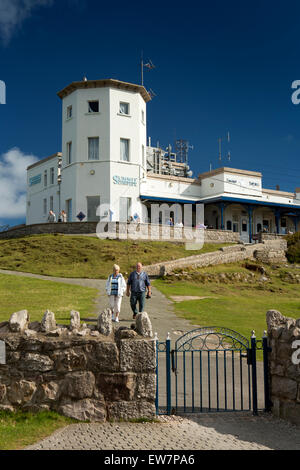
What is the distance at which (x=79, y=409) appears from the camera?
212 inches

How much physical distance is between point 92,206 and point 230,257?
14812 millimetres

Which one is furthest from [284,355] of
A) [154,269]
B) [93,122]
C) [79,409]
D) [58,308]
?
[93,122]

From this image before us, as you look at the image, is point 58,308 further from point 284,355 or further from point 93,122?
point 93,122

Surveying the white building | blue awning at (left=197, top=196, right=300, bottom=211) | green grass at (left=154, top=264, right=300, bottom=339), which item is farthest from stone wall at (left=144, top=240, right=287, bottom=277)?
blue awning at (left=197, top=196, right=300, bottom=211)

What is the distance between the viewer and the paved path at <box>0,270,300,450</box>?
15.4 ft

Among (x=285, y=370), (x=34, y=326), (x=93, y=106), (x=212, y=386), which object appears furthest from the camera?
(x=93, y=106)

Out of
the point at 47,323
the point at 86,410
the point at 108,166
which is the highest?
the point at 108,166

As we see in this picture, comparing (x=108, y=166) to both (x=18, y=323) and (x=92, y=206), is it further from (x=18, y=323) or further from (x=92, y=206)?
(x=18, y=323)

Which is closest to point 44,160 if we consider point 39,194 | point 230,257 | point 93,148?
point 39,194

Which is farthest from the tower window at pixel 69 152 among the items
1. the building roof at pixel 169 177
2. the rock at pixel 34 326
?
the rock at pixel 34 326

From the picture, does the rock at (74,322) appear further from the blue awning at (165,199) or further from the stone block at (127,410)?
the blue awning at (165,199)

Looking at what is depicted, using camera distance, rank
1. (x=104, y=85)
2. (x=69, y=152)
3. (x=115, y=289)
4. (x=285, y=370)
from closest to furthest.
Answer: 1. (x=285, y=370)
2. (x=115, y=289)
3. (x=104, y=85)
4. (x=69, y=152)

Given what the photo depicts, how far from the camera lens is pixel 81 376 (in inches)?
212

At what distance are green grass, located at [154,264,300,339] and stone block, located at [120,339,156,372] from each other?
19.8 feet
